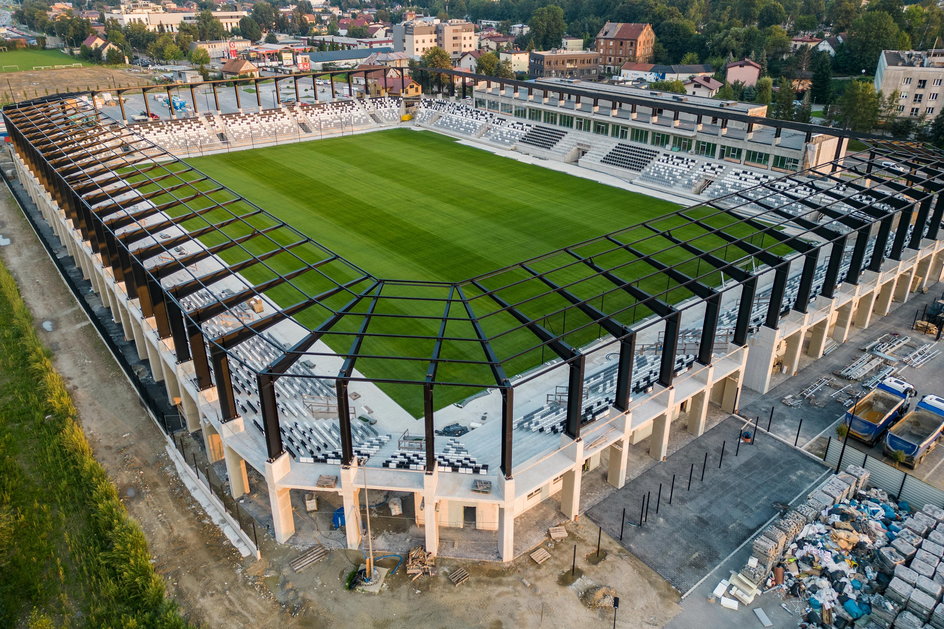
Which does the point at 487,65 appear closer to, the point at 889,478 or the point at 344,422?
the point at 889,478

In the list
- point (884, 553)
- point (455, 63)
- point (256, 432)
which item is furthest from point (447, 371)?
point (455, 63)

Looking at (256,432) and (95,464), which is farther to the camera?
(95,464)

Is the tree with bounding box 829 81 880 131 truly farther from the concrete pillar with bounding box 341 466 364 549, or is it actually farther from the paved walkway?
the concrete pillar with bounding box 341 466 364 549

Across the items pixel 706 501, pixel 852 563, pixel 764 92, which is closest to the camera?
pixel 852 563

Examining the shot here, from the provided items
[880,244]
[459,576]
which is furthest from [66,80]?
[880,244]

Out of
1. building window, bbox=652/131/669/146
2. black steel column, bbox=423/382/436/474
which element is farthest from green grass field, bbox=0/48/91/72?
black steel column, bbox=423/382/436/474

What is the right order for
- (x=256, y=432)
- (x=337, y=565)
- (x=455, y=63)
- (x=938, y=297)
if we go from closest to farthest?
1. (x=337, y=565)
2. (x=256, y=432)
3. (x=938, y=297)
4. (x=455, y=63)

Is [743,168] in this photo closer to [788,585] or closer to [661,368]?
[661,368]
